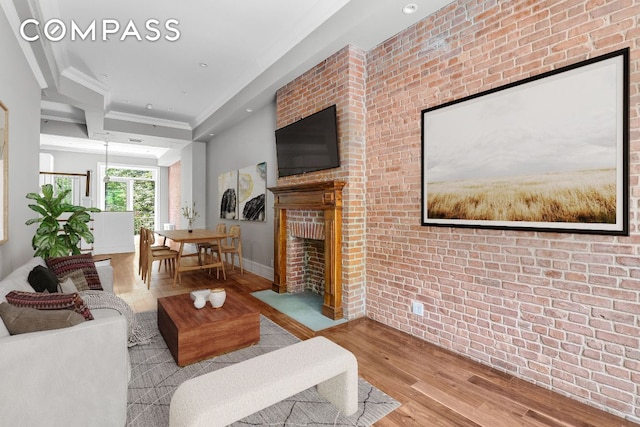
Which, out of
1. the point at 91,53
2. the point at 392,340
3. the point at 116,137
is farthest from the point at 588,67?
the point at 116,137

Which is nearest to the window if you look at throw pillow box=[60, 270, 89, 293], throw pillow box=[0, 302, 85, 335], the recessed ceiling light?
throw pillow box=[60, 270, 89, 293]

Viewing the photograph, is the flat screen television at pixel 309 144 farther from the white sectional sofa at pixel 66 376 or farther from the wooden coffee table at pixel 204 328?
the white sectional sofa at pixel 66 376

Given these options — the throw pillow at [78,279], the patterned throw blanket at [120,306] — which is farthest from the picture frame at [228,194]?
the patterned throw blanket at [120,306]

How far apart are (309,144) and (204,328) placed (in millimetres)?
2381

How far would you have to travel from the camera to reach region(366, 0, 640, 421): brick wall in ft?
5.97

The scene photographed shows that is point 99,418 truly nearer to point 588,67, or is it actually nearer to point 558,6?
point 588,67

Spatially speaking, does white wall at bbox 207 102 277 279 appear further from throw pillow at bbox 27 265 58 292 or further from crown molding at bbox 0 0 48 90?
throw pillow at bbox 27 265 58 292

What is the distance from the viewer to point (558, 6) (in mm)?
2025

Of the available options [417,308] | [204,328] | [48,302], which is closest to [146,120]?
[204,328]

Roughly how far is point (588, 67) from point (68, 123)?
913 cm

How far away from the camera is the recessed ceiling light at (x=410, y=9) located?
2.61 m

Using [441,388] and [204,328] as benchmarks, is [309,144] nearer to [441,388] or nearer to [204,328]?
[204,328]

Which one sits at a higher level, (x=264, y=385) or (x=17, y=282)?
(x=17, y=282)

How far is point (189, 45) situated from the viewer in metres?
3.90
